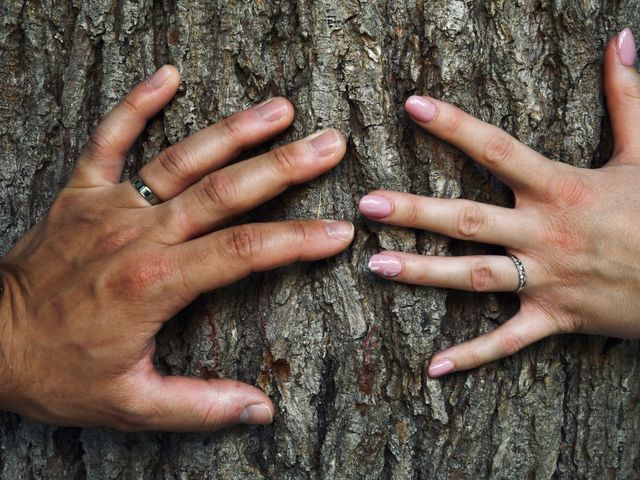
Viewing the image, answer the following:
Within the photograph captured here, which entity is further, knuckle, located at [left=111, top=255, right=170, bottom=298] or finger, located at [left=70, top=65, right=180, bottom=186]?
finger, located at [left=70, top=65, right=180, bottom=186]

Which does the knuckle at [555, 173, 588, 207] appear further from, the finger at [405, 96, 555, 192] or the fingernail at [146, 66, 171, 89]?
the fingernail at [146, 66, 171, 89]

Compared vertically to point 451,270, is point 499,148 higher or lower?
higher

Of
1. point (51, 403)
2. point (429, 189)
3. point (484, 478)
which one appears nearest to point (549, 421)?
point (484, 478)

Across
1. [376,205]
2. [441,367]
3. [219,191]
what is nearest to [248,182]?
[219,191]

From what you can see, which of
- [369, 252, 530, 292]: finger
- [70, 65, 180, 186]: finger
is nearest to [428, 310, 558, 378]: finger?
[369, 252, 530, 292]: finger

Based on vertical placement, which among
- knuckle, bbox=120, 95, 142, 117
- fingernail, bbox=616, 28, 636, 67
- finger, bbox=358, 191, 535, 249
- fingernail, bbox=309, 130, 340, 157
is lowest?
finger, bbox=358, 191, 535, 249

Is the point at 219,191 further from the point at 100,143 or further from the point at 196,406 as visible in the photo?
the point at 196,406

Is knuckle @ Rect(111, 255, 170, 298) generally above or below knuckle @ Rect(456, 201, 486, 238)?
below
